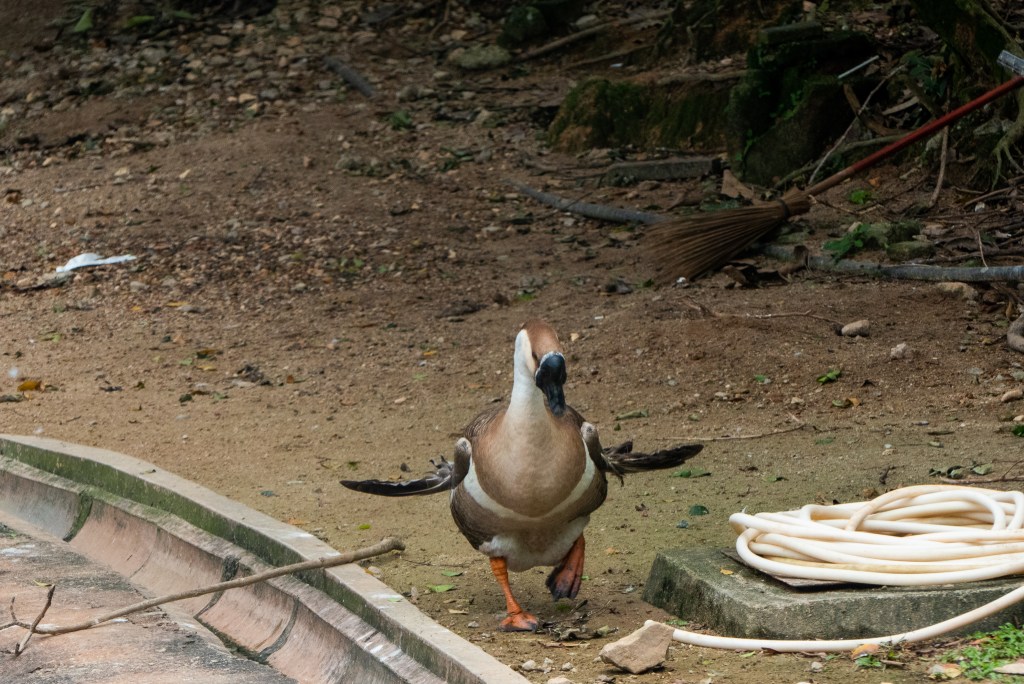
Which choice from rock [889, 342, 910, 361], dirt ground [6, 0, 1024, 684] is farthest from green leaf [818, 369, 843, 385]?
rock [889, 342, 910, 361]

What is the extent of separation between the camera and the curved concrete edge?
11.6 feet

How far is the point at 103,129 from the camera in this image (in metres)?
13.6

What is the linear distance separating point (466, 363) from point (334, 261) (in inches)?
105

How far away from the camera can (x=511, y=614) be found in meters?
4.14

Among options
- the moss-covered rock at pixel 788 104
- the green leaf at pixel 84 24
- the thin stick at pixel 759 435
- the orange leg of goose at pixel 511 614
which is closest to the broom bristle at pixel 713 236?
the moss-covered rock at pixel 788 104

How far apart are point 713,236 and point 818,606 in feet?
17.0

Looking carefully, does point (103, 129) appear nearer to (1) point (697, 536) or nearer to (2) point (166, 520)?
(2) point (166, 520)

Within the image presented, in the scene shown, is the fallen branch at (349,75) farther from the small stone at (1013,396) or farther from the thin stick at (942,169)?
the small stone at (1013,396)

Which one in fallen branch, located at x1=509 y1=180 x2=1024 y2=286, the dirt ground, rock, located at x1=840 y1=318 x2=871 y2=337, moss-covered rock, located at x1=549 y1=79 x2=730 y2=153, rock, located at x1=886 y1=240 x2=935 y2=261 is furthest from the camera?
moss-covered rock, located at x1=549 y1=79 x2=730 y2=153

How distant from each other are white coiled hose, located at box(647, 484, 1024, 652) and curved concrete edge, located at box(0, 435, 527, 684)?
2.17ft

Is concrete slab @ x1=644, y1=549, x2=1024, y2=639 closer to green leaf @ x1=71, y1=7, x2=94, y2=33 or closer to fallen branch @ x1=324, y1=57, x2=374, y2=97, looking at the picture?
fallen branch @ x1=324, y1=57, x2=374, y2=97

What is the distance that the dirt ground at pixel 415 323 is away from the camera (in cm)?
535

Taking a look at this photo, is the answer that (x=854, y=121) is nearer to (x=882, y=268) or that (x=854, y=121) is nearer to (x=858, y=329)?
(x=882, y=268)

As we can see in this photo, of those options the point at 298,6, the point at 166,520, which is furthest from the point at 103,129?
the point at 166,520
